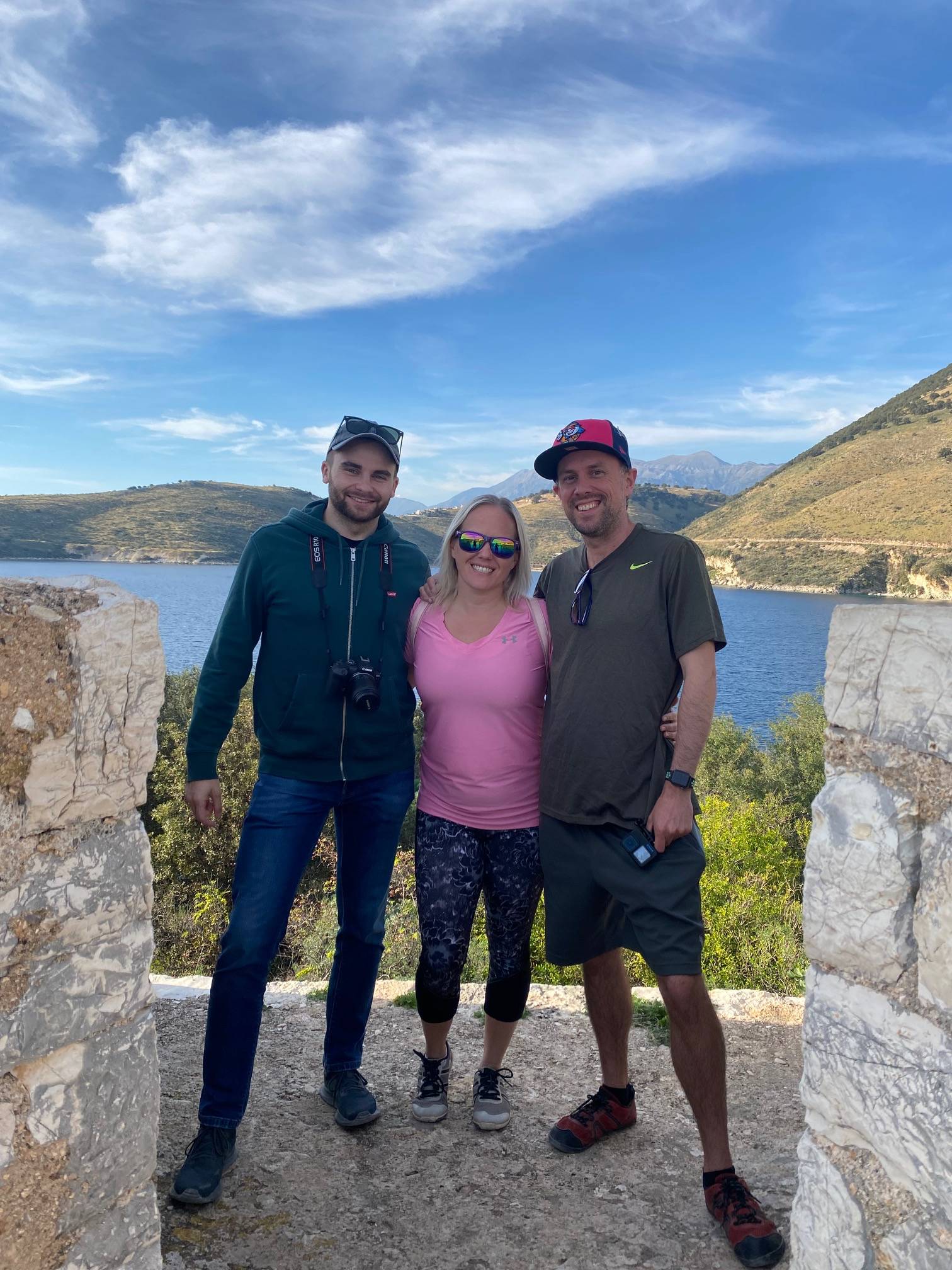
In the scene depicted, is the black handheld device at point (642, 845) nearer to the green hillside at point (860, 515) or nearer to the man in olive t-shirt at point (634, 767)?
the man in olive t-shirt at point (634, 767)

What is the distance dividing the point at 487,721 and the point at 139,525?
112 metres

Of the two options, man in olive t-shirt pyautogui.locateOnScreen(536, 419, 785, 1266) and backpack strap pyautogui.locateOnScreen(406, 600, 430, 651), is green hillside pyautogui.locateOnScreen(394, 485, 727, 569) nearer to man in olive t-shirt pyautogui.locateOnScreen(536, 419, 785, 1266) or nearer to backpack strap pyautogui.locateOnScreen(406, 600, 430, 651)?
backpack strap pyautogui.locateOnScreen(406, 600, 430, 651)

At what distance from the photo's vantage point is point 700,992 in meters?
2.80

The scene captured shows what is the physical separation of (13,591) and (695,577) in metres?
1.99

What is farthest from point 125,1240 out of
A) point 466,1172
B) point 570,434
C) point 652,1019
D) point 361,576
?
point 652,1019

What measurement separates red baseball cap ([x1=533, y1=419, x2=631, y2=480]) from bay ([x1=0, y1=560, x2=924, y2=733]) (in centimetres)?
3046

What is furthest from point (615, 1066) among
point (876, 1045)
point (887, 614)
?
point (887, 614)

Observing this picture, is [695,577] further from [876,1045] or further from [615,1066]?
[615,1066]

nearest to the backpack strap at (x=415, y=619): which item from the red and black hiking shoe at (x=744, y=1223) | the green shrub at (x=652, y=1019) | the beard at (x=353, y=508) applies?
the beard at (x=353, y=508)

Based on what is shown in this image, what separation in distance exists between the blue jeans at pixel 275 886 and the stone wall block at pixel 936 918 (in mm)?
1926

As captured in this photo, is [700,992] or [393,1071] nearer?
[700,992]

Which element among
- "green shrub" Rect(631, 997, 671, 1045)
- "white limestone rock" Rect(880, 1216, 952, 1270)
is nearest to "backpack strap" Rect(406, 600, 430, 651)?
"white limestone rock" Rect(880, 1216, 952, 1270)

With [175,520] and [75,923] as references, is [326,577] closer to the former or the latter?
[75,923]

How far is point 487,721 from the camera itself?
314 cm
